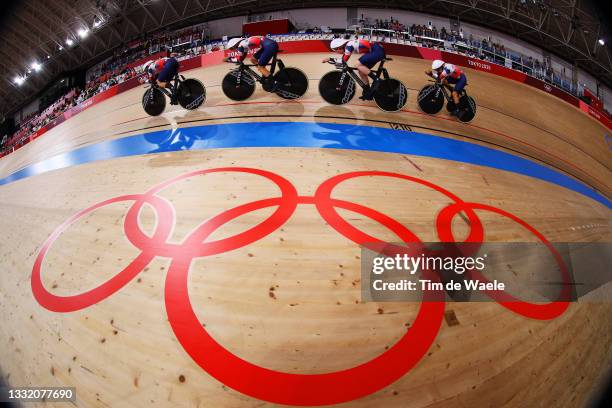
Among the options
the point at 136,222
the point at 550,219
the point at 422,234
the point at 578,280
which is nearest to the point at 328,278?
the point at 422,234

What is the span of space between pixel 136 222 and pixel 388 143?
293 centimetres

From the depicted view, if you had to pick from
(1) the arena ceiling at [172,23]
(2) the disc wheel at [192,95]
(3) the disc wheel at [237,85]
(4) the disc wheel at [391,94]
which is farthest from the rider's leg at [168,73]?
(1) the arena ceiling at [172,23]

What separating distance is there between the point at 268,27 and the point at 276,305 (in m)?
13.3

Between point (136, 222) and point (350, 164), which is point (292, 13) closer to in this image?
point (350, 164)

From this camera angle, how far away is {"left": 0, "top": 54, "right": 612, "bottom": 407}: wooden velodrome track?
1278 mm

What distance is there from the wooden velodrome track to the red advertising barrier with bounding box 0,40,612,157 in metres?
Result: 5.88

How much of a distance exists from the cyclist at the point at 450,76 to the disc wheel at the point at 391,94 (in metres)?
0.55

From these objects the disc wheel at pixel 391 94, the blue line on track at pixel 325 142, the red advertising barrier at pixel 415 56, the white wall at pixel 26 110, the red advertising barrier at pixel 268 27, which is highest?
the red advertising barrier at pixel 268 27

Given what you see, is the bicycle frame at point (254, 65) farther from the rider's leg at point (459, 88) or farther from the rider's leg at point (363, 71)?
the rider's leg at point (459, 88)

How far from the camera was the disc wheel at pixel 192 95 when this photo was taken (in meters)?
4.18

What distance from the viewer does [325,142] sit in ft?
10.1

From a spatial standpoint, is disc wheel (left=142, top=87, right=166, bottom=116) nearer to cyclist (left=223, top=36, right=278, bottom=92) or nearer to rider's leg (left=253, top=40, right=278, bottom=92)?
cyclist (left=223, top=36, right=278, bottom=92)

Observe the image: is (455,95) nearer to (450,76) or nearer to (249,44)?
(450,76)

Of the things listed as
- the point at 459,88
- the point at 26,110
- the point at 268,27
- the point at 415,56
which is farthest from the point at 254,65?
the point at 26,110
